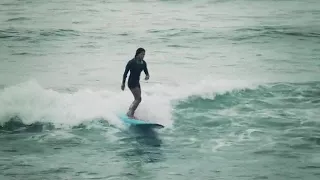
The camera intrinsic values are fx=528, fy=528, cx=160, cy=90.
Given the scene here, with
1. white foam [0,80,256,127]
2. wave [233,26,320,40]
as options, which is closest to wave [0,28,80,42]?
wave [233,26,320,40]

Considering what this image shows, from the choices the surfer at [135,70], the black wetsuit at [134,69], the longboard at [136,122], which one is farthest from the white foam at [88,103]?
the black wetsuit at [134,69]

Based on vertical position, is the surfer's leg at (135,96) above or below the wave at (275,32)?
above

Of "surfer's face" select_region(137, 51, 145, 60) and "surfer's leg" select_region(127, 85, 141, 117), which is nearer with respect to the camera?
"surfer's face" select_region(137, 51, 145, 60)

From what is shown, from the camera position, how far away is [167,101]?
58.5ft

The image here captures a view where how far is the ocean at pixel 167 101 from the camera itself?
11.6 metres

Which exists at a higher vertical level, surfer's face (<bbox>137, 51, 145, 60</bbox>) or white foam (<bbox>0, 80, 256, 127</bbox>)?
surfer's face (<bbox>137, 51, 145, 60</bbox>)

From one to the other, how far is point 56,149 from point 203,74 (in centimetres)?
1114

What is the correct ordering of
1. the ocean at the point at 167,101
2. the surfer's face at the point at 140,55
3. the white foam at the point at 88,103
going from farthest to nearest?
the white foam at the point at 88,103 → the surfer's face at the point at 140,55 → the ocean at the point at 167,101

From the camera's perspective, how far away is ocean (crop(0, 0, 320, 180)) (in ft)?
38.1

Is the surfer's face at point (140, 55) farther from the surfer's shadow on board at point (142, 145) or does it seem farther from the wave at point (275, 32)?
the wave at point (275, 32)

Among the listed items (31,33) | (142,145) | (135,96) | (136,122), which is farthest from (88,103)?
(31,33)

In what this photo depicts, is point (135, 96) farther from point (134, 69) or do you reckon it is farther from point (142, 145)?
point (142, 145)

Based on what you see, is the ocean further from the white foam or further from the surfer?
the surfer

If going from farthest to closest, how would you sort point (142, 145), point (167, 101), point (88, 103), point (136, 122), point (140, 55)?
point (167, 101), point (88, 103), point (136, 122), point (140, 55), point (142, 145)
